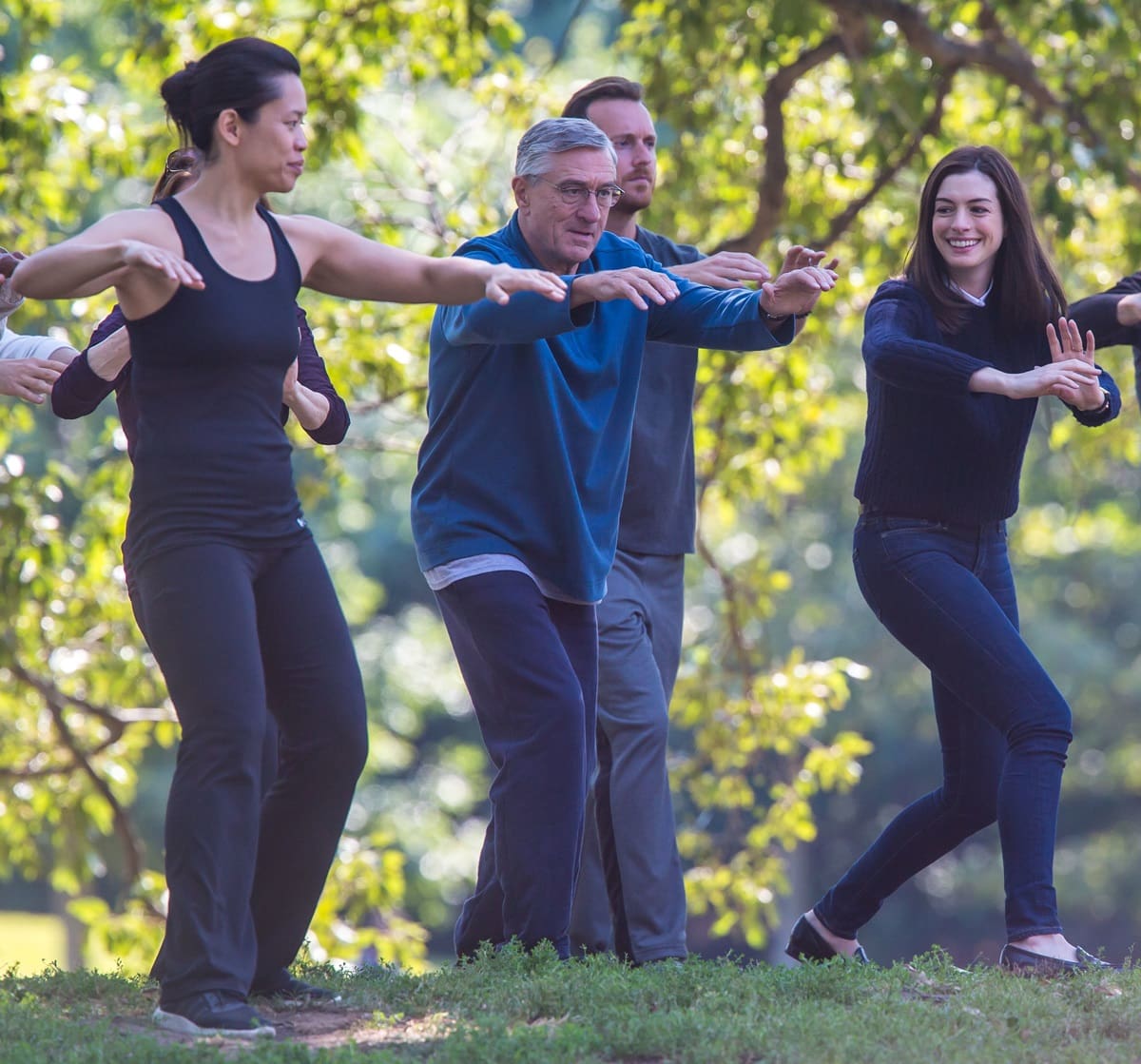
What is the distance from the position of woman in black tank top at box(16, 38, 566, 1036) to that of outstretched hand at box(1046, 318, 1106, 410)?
1467 millimetres

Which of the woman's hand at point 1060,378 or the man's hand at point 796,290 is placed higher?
the man's hand at point 796,290

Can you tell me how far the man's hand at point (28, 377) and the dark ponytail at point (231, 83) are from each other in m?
0.79

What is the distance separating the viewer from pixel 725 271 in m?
5.19

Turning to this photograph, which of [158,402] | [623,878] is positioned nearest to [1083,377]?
[623,878]

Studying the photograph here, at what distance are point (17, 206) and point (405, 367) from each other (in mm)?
2174

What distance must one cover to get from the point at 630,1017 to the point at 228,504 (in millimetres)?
1464

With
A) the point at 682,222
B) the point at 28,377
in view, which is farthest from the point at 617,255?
the point at 682,222

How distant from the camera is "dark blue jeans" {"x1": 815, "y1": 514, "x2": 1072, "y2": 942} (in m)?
4.70

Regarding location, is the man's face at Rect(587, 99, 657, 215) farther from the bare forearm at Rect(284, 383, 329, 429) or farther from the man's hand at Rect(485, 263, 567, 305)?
the man's hand at Rect(485, 263, 567, 305)

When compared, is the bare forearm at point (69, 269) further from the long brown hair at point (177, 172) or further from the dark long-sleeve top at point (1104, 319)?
the dark long-sleeve top at point (1104, 319)

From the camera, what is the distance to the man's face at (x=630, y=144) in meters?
5.64

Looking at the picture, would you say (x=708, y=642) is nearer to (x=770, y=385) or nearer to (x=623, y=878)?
(x=770, y=385)

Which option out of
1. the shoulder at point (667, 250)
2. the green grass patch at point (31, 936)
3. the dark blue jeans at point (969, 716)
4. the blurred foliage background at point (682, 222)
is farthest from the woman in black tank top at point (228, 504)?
the green grass patch at point (31, 936)

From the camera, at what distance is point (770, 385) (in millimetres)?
10086
